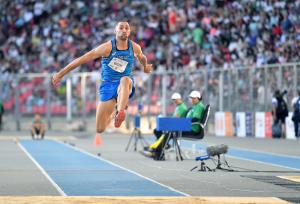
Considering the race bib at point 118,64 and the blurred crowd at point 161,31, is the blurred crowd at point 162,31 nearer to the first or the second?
the blurred crowd at point 161,31

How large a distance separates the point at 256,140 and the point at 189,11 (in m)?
11.3

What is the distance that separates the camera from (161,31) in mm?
43531

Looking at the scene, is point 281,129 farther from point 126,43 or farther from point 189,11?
point 126,43

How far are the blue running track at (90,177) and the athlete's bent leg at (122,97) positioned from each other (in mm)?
1049

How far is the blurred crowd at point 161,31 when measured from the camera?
37312 millimetres

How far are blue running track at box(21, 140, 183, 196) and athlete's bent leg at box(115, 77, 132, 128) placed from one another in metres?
1.05

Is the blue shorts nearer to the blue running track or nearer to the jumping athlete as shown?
the jumping athlete

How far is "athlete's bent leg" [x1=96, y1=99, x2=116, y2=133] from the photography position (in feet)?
48.1

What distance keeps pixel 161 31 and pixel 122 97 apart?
29.7m

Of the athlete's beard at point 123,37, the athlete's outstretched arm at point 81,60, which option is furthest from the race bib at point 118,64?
the athlete's beard at point 123,37

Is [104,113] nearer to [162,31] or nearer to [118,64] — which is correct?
[118,64]

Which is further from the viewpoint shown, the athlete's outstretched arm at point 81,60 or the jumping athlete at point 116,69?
the jumping athlete at point 116,69

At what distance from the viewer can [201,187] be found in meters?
14.7

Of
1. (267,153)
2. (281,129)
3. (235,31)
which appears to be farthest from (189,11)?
(267,153)
